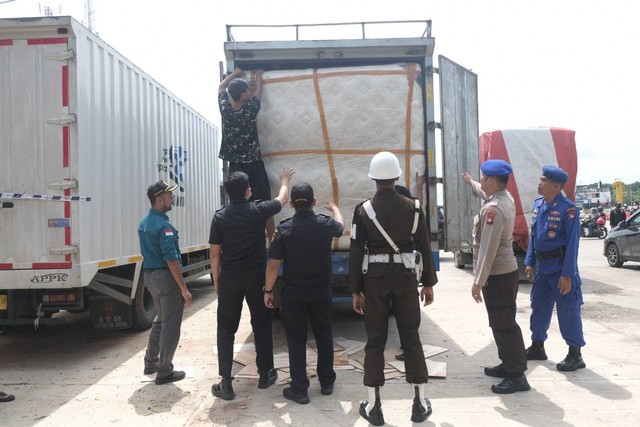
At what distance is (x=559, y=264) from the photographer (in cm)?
471

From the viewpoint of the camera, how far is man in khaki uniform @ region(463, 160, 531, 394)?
4.19 m

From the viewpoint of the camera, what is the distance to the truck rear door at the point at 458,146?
17.8ft

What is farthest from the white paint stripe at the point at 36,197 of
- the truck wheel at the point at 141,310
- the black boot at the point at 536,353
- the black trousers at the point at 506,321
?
the black boot at the point at 536,353

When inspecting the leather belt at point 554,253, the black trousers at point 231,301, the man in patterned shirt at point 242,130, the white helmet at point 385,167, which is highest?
the man in patterned shirt at point 242,130

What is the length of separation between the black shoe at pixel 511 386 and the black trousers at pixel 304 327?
4.43 ft

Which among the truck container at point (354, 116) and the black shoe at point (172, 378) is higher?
the truck container at point (354, 116)

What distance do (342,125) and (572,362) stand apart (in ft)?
10.5

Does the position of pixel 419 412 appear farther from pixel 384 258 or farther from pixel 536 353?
pixel 536 353

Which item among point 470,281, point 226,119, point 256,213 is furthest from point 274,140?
point 470,281

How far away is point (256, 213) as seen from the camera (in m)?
4.29

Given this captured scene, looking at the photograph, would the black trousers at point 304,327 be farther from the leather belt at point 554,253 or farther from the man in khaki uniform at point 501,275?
the leather belt at point 554,253

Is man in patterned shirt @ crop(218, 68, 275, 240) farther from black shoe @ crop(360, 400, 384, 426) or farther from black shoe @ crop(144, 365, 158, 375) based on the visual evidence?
black shoe @ crop(360, 400, 384, 426)

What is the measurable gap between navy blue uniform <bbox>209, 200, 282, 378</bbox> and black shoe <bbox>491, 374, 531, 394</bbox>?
2.07 m

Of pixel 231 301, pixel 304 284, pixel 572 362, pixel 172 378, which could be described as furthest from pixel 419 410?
pixel 172 378
